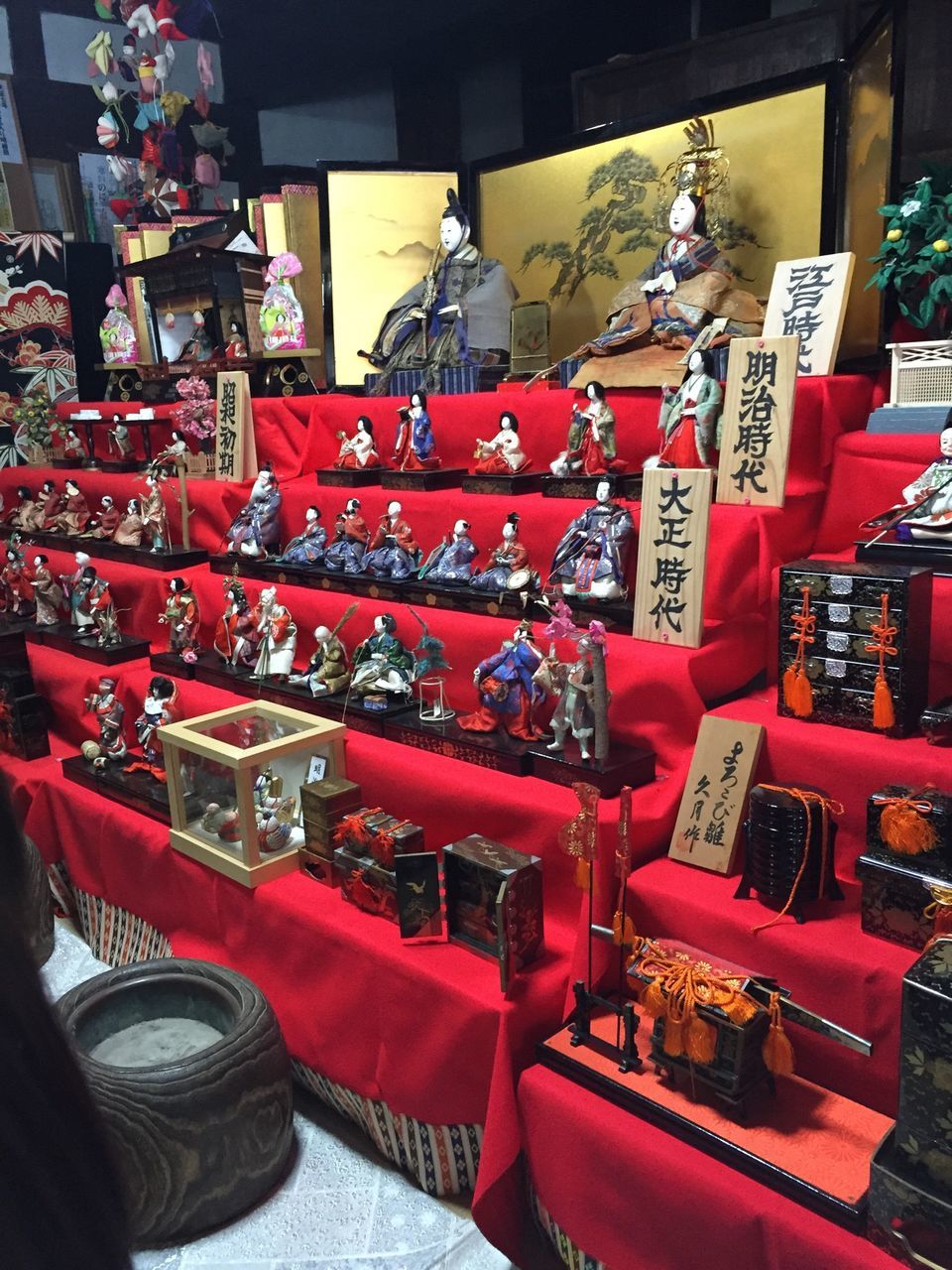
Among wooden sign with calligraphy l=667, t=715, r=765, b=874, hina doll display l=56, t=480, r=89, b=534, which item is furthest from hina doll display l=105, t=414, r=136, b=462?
wooden sign with calligraphy l=667, t=715, r=765, b=874

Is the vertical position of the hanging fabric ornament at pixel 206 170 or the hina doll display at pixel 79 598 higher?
the hanging fabric ornament at pixel 206 170

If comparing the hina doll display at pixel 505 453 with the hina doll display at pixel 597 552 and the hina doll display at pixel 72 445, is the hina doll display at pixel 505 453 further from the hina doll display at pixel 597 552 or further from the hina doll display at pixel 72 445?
the hina doll display at pixel 72 445

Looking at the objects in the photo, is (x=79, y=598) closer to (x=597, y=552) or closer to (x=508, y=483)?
(x=508, y=483)

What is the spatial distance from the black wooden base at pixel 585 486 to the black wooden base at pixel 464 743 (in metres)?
0.85

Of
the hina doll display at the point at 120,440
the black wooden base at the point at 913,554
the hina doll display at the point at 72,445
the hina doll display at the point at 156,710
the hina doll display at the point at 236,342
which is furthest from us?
the hina doll display at the point at 72,445

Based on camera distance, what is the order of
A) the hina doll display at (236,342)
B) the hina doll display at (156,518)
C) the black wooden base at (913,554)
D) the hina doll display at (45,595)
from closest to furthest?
1. the black wooden base at (913,554)
2. the hina doll display at (156,518)
3. the hina doll display at (45,595)
4. the hina doll display at (236,342)

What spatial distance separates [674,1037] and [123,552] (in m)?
3.60

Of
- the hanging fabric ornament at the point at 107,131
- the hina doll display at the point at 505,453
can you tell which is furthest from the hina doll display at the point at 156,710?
the hanging fabric ornament at the point at 107,131

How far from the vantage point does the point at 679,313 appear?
3422 millimetres

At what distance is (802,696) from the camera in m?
2.39

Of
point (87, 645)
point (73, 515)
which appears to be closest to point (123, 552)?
point (87, 645)

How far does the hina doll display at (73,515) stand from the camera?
5.14m

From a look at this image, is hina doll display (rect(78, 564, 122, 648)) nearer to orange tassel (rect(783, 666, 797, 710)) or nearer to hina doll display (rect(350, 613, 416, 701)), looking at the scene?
hina doll display (rect(350, 613, 416, 701))

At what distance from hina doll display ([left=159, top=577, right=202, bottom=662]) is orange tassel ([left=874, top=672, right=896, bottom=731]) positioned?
8.55ft
